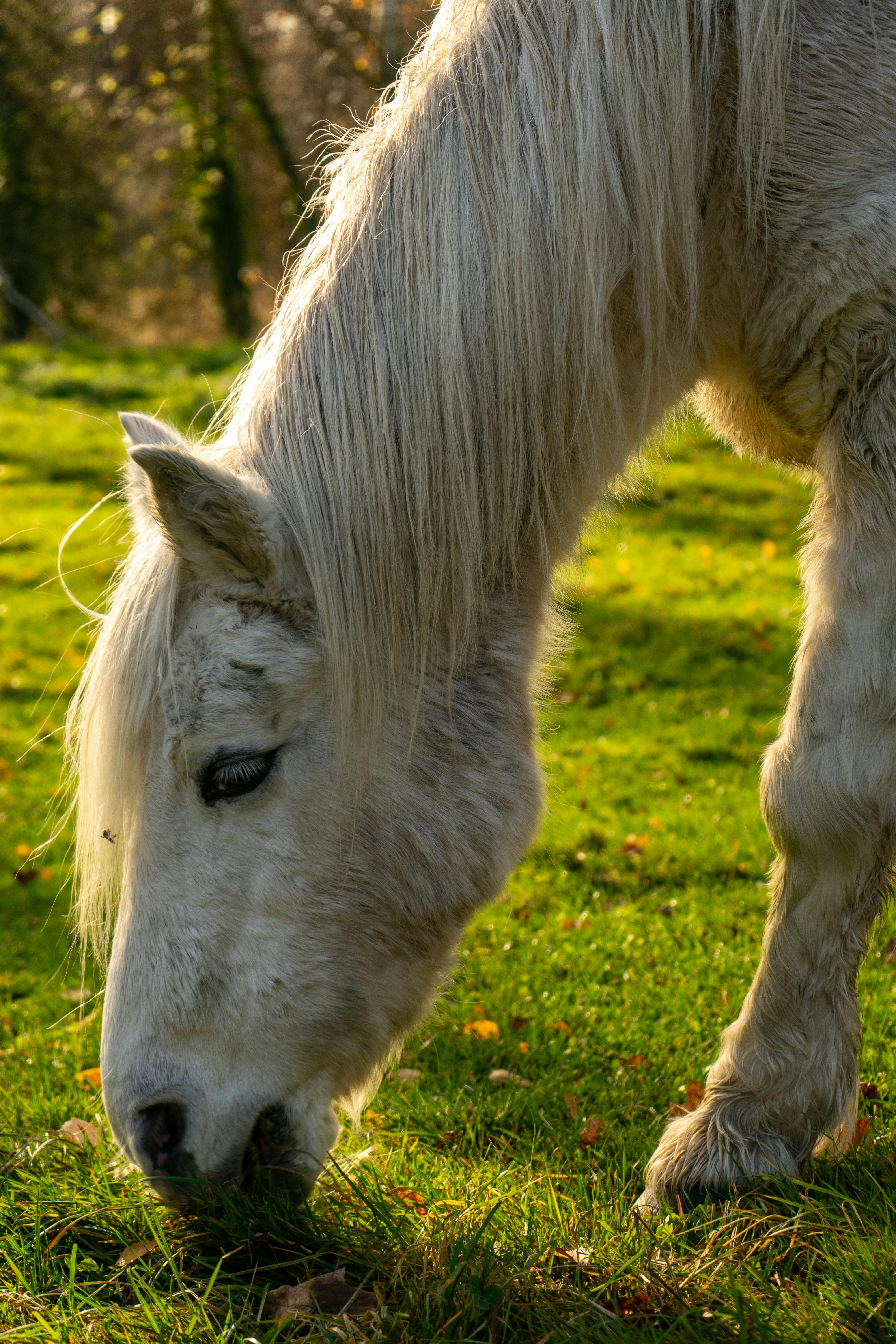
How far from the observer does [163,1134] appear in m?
2.34

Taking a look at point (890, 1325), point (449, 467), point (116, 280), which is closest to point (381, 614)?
point (449, 467)

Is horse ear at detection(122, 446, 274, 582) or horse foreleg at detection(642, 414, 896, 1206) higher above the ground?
horse ear at detection(122, 446, 274, 582)

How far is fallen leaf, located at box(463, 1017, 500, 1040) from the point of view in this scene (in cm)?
358

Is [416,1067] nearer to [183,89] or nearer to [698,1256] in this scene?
[698,1256]

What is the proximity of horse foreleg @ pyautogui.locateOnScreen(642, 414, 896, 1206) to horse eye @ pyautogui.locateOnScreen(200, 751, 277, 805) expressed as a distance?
1.08 metres

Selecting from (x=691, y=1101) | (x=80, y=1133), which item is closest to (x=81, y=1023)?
(x=80, y=1133)

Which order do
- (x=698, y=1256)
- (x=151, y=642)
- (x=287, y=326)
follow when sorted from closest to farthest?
(x=698, y=1256)
(x=151, y=642)
(x=287, y=326)

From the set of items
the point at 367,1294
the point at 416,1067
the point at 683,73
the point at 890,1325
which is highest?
the point at 683,73

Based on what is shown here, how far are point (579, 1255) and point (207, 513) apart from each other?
64.2 inches

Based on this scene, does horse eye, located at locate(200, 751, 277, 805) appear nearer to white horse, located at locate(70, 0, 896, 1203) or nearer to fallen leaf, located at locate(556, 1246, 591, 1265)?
white horse, located at locate(70, 0, 896, 1203)

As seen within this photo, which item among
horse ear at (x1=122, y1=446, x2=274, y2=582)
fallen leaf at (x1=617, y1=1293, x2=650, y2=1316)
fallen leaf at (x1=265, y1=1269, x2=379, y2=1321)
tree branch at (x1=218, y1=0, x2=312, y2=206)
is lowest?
fallen leaf at (x1=265, y1=1269, x2=379, y2=1321)

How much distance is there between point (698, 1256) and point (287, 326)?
6.95 feet

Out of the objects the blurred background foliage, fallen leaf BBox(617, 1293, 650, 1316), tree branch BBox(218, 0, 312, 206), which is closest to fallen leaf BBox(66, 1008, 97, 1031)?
fallen leaf BBox(617, 1293, 650, 1316)

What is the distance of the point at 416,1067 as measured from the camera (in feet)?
11.4
